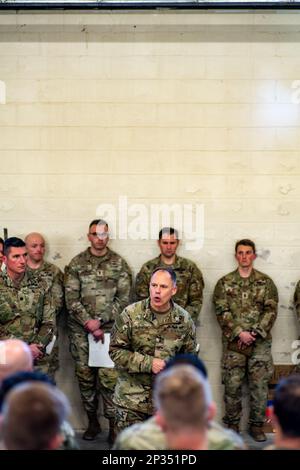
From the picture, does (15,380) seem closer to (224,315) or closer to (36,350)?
(36,350)

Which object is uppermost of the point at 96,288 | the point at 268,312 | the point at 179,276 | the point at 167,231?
the point at 167,231

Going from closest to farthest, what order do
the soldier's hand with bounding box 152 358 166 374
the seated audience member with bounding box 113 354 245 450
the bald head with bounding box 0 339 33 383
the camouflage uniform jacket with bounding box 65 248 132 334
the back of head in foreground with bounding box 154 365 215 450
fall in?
the back of head in foreground with bounding box 154 365 215 450 < the seated audience member with bounding box 113 354 245 450 < the bald head with bounding box 0 339 33 383 < the soldier's hand with bounding box 152 358 166 374 < the camouflage uniform jacket with bounding box 65 248 132 334

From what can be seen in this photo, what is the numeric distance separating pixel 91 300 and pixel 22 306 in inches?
36.9

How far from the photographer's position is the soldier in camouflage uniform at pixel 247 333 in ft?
22.5

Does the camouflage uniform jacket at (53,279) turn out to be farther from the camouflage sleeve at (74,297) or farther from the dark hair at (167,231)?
the dark hair at (167,231)

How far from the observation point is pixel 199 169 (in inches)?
283

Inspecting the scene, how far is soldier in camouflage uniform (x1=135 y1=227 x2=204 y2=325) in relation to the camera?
22.9ft

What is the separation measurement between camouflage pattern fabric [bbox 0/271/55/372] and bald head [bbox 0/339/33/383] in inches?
94.0

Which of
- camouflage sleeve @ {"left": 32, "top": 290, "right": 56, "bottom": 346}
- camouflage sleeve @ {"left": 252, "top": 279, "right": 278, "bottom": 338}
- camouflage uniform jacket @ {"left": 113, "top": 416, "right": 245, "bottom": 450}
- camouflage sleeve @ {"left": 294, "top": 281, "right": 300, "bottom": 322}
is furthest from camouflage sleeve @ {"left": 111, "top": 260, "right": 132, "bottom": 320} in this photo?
camouflage uniform jacket @ {"left": 113, "top": 416, "right": 245, "bottom": 450}

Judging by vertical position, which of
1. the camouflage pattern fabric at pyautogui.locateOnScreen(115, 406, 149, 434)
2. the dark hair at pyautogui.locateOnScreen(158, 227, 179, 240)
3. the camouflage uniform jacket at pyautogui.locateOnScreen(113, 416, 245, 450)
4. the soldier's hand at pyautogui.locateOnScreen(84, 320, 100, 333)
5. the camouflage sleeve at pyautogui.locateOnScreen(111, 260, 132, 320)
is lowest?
the camouflage pattern fabric at pyautogui.locateOnScreen(115, 406, 149, 434)

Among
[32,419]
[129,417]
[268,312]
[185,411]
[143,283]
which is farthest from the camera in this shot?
[143,283]

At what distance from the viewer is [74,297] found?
6930 mm

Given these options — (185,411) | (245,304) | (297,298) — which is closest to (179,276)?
(245,304)

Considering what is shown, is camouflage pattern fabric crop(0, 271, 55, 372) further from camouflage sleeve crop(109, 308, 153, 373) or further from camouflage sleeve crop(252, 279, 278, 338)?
camouflage sleeve crop(252, 279, 278, 338)
